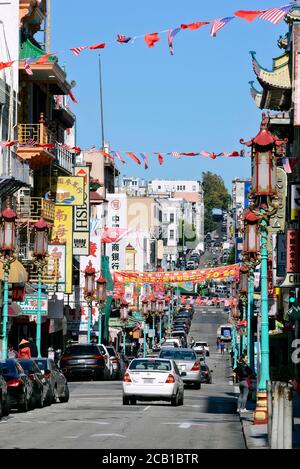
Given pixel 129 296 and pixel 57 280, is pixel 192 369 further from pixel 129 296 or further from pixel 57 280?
pixel 129 296

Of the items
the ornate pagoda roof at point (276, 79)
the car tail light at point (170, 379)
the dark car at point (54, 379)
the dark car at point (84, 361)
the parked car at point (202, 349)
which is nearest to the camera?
the car tail light at point (170, 379)

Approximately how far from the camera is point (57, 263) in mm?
70562

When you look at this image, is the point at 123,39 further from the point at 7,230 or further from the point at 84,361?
the point at 84,361

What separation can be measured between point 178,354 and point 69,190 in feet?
75.8

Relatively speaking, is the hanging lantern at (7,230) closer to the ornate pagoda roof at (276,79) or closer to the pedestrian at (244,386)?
the pedestrian at (244,386)

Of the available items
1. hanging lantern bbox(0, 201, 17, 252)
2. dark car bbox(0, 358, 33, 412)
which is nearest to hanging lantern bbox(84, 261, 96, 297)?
hanging lantern bbox(0, 201, 17, 252)

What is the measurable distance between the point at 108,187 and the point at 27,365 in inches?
4245

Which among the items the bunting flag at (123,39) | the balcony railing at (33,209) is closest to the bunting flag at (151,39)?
the bunting flag at (123,39)

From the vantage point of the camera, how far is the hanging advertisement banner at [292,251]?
46.6 meters

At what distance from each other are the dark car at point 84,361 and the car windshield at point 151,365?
16835 millimetres

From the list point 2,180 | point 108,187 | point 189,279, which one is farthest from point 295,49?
point 108,187

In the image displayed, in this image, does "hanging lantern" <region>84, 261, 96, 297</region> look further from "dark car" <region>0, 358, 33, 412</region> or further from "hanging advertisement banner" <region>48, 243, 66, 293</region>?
"dark car" <region>0, 358, 33, 412</region>

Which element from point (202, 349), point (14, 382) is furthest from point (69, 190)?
point (14, 382)

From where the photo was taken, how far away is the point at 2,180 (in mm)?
56375
